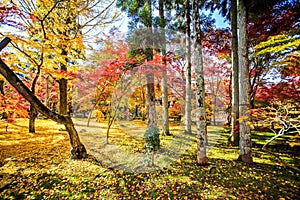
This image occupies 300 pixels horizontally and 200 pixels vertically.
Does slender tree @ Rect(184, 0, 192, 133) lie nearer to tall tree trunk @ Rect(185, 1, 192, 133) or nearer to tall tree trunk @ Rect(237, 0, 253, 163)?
tall tree trunk @ Rect(185, 1, 192, 133)

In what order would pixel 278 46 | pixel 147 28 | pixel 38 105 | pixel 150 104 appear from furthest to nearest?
pixel 147 28
pixel 150 104
pixel 38 105
pixel 278 46

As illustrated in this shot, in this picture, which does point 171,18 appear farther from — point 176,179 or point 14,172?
point 14,172

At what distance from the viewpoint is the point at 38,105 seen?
339cm

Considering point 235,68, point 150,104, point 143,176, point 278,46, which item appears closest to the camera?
point 278,46

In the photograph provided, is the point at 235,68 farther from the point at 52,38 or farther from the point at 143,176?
the point at 52,38

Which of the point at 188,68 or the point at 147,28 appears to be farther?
the point at 188,68

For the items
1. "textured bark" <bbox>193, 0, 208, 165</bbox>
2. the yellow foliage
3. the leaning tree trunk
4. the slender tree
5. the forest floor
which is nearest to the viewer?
the yellow foliage

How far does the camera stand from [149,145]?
3822 mm

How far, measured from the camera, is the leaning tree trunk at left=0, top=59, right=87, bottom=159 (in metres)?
3.03

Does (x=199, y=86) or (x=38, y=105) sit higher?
(x=199, y=86)

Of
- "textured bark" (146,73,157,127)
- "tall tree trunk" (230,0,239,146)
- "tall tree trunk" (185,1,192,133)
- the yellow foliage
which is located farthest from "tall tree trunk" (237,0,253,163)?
"tall tree trunk" (185,1,192,133)

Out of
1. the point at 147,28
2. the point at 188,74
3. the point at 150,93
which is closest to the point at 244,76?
the point at 150,93

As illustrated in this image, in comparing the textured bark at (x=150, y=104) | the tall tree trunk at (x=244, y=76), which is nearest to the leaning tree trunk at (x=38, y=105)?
the textured bark at (x=150, y=104)

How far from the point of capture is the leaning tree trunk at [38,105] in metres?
3.03
